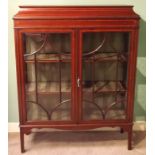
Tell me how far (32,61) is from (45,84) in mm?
215

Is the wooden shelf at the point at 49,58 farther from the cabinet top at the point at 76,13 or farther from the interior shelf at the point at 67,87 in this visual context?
the cabinet top at the point at 76,13

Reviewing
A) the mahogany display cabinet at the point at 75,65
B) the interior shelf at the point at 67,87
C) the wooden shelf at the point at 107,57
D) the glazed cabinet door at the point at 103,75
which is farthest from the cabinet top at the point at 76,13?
the interior shelf at the point at 67,87

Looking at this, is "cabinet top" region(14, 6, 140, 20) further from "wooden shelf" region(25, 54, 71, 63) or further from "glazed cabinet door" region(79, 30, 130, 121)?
"wooden shelf" region(25, 54, 71, 63)

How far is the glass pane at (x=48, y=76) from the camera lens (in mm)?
1962

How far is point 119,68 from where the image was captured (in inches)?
80.5

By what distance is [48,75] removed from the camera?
2.07 metres

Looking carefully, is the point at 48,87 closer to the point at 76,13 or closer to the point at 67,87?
the point at 67,87

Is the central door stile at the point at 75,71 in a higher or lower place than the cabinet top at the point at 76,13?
lower

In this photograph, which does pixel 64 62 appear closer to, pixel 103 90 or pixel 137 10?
pixel 103 90

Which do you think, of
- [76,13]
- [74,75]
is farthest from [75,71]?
[76,13]

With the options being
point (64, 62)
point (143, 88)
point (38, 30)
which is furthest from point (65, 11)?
point (143, 88)

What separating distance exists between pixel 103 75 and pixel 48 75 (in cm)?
42

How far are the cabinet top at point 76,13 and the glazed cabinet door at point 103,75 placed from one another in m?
0.12

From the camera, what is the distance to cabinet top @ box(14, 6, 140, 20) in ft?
6.18
